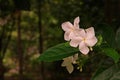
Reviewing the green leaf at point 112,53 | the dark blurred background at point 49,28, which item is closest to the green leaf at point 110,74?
the green leaf at point 112,53

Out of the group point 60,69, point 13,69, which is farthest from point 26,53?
point 60,69

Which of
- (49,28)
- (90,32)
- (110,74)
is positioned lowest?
(110,74)

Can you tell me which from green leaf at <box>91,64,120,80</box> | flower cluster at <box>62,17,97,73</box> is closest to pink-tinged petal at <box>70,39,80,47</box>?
flower cluster at <box>62,17,97,73</box>

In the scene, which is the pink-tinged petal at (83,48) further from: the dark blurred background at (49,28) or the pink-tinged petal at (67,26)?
the dark blurred background at (49,28)

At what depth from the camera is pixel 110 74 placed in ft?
3.25

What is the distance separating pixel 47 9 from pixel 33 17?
0.68 ft

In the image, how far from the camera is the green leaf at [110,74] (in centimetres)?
98

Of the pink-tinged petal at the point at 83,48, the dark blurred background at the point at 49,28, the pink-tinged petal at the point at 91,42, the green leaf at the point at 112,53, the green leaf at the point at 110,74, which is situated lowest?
the green leaf at the point at 110,74

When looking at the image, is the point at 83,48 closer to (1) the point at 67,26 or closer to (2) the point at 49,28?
(1) the point at 67,26

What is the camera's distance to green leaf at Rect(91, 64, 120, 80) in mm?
982

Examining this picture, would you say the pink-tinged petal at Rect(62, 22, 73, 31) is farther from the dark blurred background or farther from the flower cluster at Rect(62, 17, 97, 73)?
the dark blurred background

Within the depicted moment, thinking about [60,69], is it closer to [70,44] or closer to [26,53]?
[26,53]

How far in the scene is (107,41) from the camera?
3.36 feet

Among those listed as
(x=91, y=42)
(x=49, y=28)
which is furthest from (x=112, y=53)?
(x=49, y=28)
